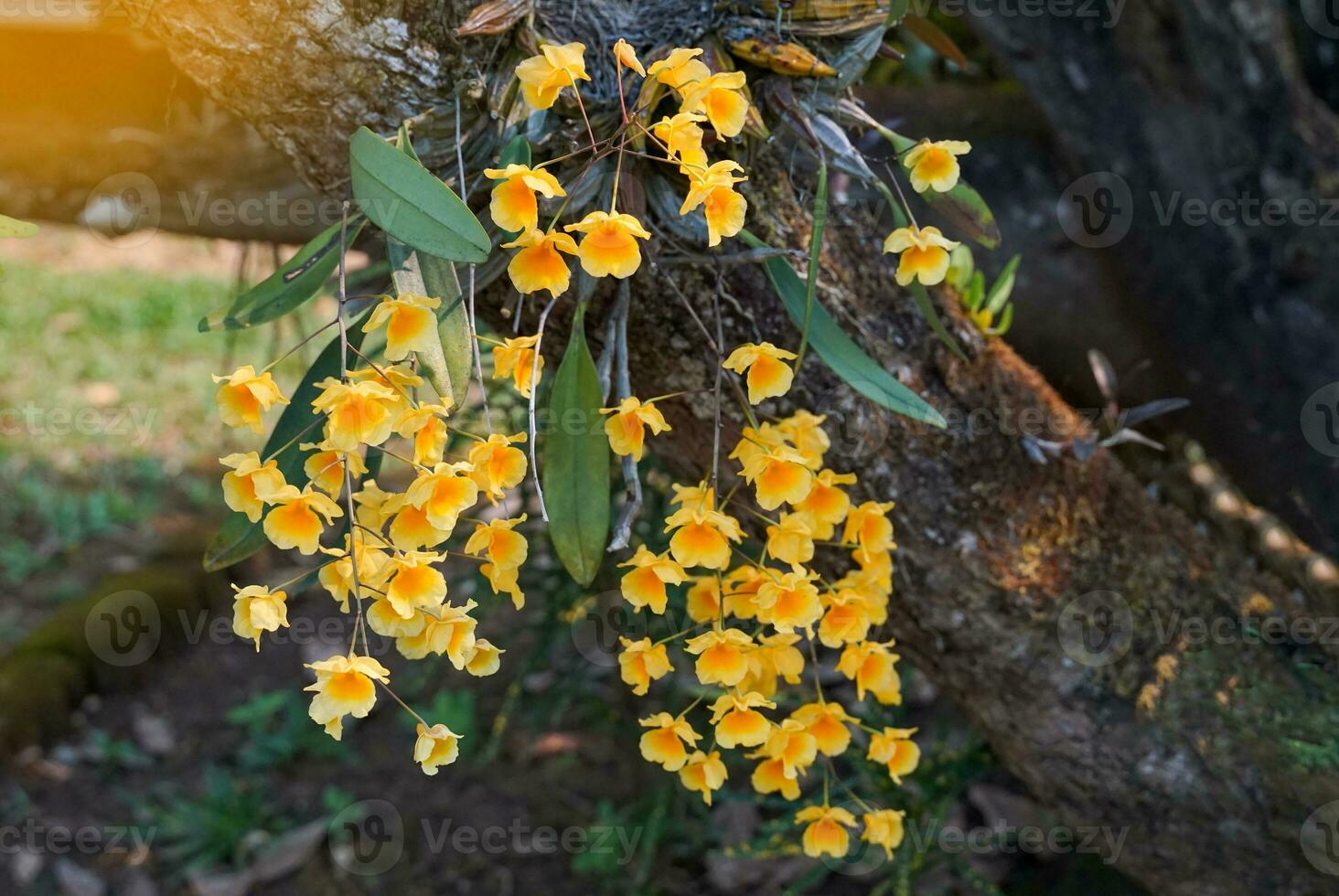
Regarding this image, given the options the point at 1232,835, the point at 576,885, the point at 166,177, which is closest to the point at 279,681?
the point at 576,885

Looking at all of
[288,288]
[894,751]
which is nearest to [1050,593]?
[894,751]

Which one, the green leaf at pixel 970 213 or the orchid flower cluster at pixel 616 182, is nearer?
the orchid flower cluster at pixel 616 182

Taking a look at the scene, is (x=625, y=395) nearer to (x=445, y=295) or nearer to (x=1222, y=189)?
(x=445, y=295)

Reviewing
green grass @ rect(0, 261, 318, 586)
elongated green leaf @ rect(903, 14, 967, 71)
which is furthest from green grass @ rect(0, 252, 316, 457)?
elongated green leaf @ rect(903, 14, 967, 71)

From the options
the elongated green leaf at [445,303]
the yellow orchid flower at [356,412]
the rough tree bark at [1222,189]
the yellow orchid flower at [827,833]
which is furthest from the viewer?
the rough tree bark at [1222,189]

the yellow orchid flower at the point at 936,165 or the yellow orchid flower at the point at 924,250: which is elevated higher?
the yellow orchid flower at the point at 936,165

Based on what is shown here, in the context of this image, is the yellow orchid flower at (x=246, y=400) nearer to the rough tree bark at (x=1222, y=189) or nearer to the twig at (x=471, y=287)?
the twig at (x=471, y=287)

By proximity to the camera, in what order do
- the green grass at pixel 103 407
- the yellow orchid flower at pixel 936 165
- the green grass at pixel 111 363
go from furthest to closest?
1. the green grass at pixel 111 363
2. the green grass at pixel 103 407
3. the yellow orchid flower at pixel 936 165

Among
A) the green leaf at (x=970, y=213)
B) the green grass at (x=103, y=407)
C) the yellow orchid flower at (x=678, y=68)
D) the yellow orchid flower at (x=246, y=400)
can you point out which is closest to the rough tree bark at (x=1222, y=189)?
the green leaf at (x=970, y=213)

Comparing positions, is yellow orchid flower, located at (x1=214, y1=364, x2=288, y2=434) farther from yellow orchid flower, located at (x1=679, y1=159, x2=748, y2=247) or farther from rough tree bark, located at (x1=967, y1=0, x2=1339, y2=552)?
rough tree bark, located at (x1=967, y1=0, x2=1339, y2=552)
